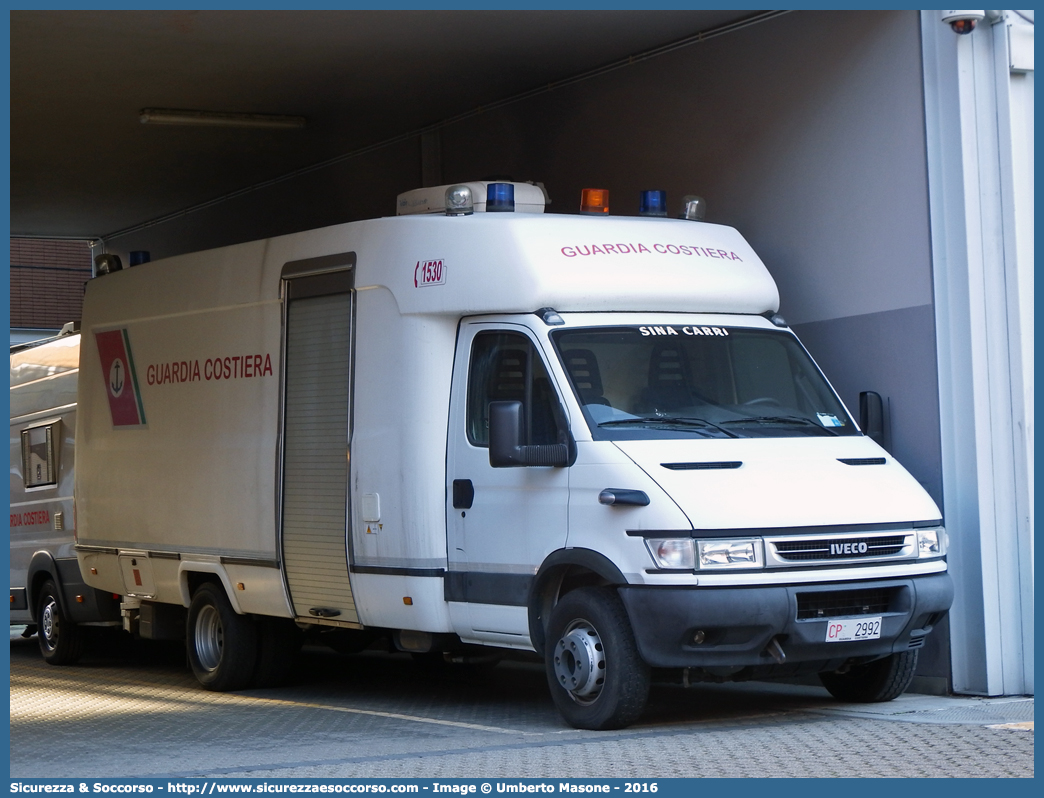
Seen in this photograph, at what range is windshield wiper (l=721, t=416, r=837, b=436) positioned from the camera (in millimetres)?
9180

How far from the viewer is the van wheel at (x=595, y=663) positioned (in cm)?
847

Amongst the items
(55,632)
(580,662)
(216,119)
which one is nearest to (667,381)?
(580,662)

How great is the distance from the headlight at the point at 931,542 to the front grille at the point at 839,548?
0.15 metres

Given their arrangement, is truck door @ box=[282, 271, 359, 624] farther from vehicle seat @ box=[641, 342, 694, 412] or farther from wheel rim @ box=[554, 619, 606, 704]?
vehicle seat @ box=[641, 342, 694, 412]

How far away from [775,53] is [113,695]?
692cm

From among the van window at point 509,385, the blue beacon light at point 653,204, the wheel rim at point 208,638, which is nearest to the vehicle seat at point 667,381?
the van window at point 509,385

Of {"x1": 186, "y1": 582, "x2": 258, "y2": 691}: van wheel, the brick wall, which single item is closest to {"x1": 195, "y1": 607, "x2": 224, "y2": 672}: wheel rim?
{"x1": 186, "y1": 582, "x2": 258, "y2": 691}: van wheel

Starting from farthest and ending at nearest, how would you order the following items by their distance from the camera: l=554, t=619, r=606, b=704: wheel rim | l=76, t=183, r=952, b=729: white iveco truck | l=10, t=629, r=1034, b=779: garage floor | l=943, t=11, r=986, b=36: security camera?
1. l=943, t=11, r=986, b=36: security camera
2. l=554, t=619, r=606, b=704: wheel rim
3. l=76, t=183, r=952, b=729: white iveco truck
4. l=10, t=629, r=1034, b=779: garage floor

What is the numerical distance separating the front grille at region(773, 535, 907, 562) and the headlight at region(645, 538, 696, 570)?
19.2 inches

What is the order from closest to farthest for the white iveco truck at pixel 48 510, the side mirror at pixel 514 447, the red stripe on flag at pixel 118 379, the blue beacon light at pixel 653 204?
the side mirror at pixel 514 447
the blue beacon light at pixel 653 204
the red stripe on flag at pixel 118 379
the white iveco truck at pixel 48 510

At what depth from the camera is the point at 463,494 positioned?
9.51 meters

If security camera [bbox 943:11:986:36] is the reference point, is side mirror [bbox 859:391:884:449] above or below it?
below

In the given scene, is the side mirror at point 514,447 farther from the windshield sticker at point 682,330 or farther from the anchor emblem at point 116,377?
the anchor emblem at point 116,377

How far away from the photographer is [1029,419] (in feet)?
33.1
